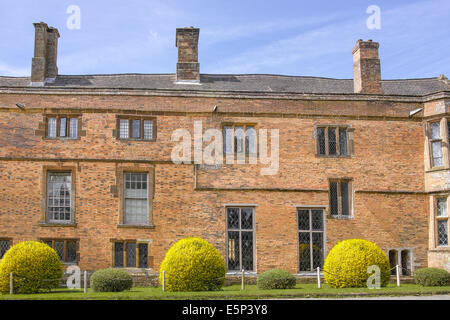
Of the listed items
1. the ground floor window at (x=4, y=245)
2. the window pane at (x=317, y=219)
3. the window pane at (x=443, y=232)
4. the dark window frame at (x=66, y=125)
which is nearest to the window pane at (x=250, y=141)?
the window pane at (x=317, y=219)

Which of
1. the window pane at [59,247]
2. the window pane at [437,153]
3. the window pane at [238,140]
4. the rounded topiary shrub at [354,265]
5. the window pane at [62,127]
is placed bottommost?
the rounded topiary shrub at [354,265]

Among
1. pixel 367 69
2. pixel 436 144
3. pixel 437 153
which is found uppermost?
pixel 367 69

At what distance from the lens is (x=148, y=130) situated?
22.9 metres

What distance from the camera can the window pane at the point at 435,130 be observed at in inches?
904

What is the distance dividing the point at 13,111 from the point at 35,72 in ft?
11.5

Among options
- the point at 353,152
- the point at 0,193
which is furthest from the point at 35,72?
the point at 353,152

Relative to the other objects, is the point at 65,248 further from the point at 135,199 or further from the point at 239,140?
the point at 239,140

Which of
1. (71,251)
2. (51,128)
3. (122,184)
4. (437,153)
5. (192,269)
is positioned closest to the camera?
(192,269)

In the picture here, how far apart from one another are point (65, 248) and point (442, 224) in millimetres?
15213

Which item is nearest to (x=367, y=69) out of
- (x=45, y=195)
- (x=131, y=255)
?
(x=131, y=255)

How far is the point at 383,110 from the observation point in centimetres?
2375

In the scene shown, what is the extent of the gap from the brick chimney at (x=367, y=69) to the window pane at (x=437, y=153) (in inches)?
149

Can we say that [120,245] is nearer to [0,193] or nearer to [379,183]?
[0,193]

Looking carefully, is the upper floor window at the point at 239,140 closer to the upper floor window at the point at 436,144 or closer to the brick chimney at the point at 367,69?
the brick chimney at the point at 367,69
